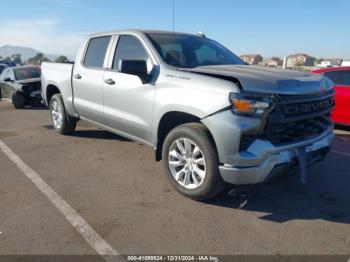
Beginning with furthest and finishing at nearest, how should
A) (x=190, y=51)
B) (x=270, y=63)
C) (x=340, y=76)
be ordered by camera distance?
(x=270, y=63)
(x=340, y=76)
(x=190, y=51)

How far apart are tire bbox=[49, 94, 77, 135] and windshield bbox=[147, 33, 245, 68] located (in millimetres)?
2757

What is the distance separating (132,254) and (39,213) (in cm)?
129

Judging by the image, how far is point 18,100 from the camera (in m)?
11.4

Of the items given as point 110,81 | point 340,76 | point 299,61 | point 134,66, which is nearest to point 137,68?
point 134,66

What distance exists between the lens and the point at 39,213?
3.75 meters

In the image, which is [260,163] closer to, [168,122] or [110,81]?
[168,122]

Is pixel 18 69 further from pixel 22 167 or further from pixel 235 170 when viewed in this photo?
pixel 235 170

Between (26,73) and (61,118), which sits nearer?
(61,118)

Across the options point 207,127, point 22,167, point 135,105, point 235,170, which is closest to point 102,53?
point 135,105

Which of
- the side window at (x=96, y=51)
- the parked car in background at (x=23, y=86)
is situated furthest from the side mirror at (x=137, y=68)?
the parked car in background at (x=23, y=86)

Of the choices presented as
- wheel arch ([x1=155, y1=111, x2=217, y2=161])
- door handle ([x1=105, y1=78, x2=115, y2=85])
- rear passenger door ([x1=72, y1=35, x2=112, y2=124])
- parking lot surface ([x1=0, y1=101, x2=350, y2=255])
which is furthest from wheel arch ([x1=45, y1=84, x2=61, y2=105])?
wheel arch ([x1=155, y1=111, x2=217, y2=161])

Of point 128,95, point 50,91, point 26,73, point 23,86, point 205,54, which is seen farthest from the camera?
point 26,73

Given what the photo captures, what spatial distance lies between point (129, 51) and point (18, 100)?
7.79 m

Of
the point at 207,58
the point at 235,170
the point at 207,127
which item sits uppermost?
the point at 207,58
